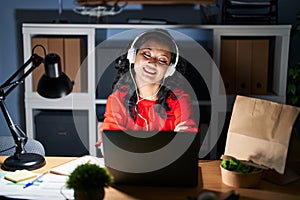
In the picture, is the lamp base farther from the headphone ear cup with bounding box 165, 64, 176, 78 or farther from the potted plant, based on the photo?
the headphone ear cup with bounding box 165, 64, 176, 78

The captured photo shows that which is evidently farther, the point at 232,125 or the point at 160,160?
the point at 232,125

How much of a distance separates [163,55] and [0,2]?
1606 millimetres

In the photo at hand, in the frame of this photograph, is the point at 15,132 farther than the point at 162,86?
No

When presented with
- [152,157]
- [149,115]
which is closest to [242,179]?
[152,157]

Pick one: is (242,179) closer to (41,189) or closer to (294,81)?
(41,189)

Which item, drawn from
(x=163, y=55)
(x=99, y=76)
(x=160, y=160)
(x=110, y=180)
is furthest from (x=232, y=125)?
(x=99, y=76)

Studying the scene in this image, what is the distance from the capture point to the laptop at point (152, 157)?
1.73m

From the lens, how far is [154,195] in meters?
1.72

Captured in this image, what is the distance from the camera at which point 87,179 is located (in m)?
1.51

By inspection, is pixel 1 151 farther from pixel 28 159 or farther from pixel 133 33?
pixel 133 33

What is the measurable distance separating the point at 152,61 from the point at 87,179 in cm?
119

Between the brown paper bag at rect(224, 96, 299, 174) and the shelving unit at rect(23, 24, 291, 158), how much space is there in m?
1.23

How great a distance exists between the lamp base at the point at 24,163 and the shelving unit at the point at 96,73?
3.66 ft

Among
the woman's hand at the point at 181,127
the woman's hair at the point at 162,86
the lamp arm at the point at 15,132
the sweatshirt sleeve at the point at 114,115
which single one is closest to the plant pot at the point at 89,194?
the lamp arm at the point at 15,132
